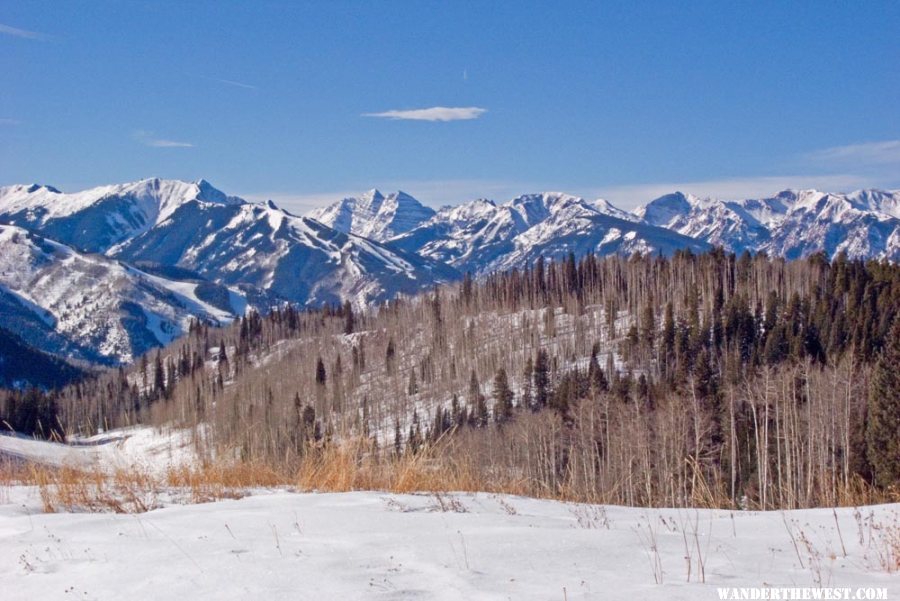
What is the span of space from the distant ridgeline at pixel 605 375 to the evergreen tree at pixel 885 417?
17 centimetres

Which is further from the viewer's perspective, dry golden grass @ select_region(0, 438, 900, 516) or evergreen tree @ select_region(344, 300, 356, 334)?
evergreen tree @ select_region(344, 300, 356, 334)

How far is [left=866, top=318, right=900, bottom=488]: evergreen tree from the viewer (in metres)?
43.5

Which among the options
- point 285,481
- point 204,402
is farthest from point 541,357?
point 285,481

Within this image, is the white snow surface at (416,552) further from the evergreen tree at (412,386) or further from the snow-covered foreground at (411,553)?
the evergreen tree at (412,386)

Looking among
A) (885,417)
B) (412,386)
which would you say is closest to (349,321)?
(412,386)

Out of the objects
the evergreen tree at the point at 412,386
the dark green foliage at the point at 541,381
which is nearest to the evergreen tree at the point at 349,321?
the evergreen tree at the point at 412,386

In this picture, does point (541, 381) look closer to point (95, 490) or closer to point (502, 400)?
point (502, 400)

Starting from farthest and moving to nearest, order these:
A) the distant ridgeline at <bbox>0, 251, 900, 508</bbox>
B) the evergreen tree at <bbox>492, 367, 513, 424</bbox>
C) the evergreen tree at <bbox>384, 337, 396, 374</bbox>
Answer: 1. the evergreen tree at <bbox>384, 337, 396, 374</bbox>
2. the evergreen tree at <bbox>492, 367, 513, 424</bbox>
3. the distant ridgeline at <bbox>0, 251, 900, 508</bbox>

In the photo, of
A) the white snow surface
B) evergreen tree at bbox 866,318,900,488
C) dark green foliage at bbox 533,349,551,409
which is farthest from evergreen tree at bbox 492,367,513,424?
the white snow surface

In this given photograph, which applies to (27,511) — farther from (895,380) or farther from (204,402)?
(204,402)

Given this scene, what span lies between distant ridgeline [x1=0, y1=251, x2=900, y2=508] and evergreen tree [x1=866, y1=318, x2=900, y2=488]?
0.55 feet

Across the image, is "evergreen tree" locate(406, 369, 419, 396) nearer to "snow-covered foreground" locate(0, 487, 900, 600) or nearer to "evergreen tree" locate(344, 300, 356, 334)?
"evergreen tree" locate(344, 300, 356, 334)

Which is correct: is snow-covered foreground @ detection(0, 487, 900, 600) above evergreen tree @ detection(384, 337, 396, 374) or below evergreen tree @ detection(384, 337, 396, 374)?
above

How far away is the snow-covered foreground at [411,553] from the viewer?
548cm
